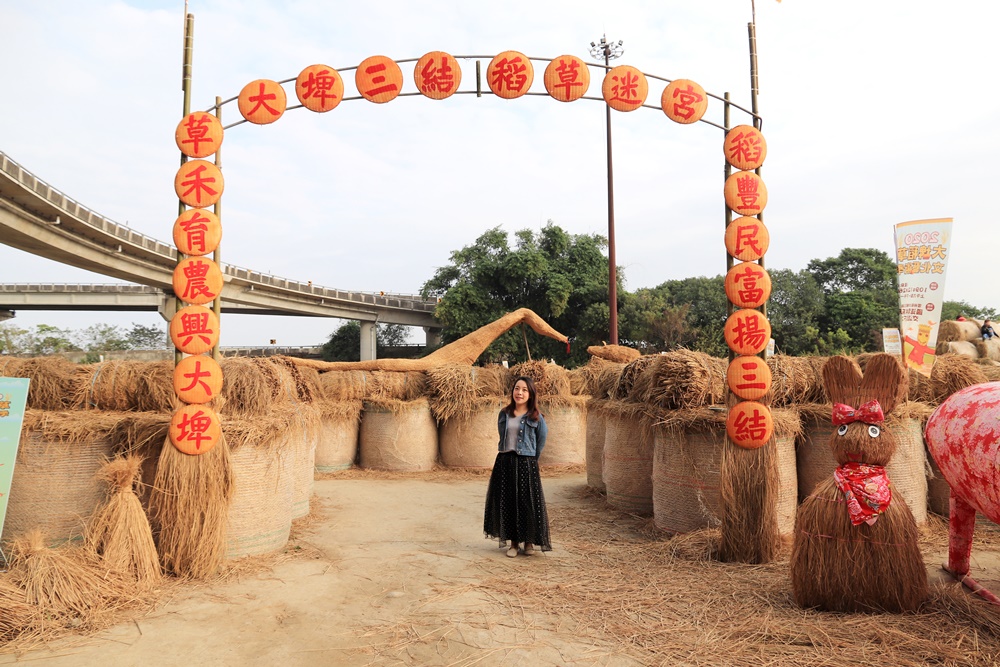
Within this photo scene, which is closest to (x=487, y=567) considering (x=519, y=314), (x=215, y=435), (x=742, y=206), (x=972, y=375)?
(x=215, y=435)

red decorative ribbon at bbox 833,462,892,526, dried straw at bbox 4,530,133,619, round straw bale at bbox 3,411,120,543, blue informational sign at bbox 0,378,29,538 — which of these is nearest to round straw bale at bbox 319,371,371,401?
round straw bale at bbox 3,411,120,543

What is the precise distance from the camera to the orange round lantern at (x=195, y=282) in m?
4.48

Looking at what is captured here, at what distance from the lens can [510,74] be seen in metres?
5.05

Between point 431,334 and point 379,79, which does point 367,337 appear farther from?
point 379,79

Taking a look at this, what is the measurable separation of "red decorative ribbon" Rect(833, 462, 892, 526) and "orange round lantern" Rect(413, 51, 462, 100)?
13.1ft

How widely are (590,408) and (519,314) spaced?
504cm

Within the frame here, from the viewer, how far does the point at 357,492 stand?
7.52 metres

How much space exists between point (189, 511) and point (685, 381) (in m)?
3.86

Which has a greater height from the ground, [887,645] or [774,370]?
[774,370]

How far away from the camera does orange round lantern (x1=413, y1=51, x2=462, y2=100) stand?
500cm

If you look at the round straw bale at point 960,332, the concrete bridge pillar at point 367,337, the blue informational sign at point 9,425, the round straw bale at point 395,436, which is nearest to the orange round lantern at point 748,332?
the blue informational sign at point 9,425

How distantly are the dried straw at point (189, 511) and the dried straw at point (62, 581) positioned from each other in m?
0.45

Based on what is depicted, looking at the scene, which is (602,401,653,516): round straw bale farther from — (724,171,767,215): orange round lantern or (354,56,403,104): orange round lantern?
(354,56,403,104): orange round lantern

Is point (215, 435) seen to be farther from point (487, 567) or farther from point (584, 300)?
point (584, 300)
